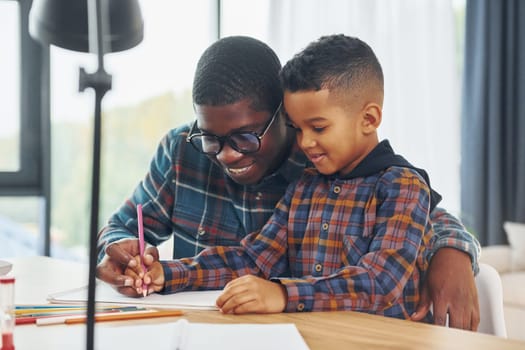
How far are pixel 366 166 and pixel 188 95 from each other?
8.47 feet

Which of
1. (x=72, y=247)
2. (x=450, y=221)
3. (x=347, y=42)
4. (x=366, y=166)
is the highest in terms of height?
(x=347, y=42)

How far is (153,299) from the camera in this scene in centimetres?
100

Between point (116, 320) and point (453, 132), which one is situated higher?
point (453, 132)

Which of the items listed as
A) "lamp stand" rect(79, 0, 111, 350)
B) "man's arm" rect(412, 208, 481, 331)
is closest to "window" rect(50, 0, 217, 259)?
"man's arm" rect(412, 208, 481, 331)

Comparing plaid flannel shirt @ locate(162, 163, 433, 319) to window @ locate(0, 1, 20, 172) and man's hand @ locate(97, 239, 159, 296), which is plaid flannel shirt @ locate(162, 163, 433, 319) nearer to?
man's hand @ locate(97, 239, 159, 296)

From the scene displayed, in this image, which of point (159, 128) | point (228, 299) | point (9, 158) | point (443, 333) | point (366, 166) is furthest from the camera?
point (159, 128)

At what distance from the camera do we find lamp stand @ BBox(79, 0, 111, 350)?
0.45m

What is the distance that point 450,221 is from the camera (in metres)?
1.24

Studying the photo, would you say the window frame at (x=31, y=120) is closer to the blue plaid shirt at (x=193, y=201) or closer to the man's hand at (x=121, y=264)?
the blue plaid shirt at (x=193, y=201)

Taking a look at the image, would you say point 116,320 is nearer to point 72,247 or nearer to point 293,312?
point 293,312

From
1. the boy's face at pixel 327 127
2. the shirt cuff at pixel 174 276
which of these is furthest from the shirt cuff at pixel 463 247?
the shirt cuff at pixel 174 276

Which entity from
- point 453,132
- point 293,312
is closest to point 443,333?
point 293,312

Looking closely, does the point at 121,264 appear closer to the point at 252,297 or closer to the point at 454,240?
the point at 252,297

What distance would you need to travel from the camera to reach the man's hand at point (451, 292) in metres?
1.03
